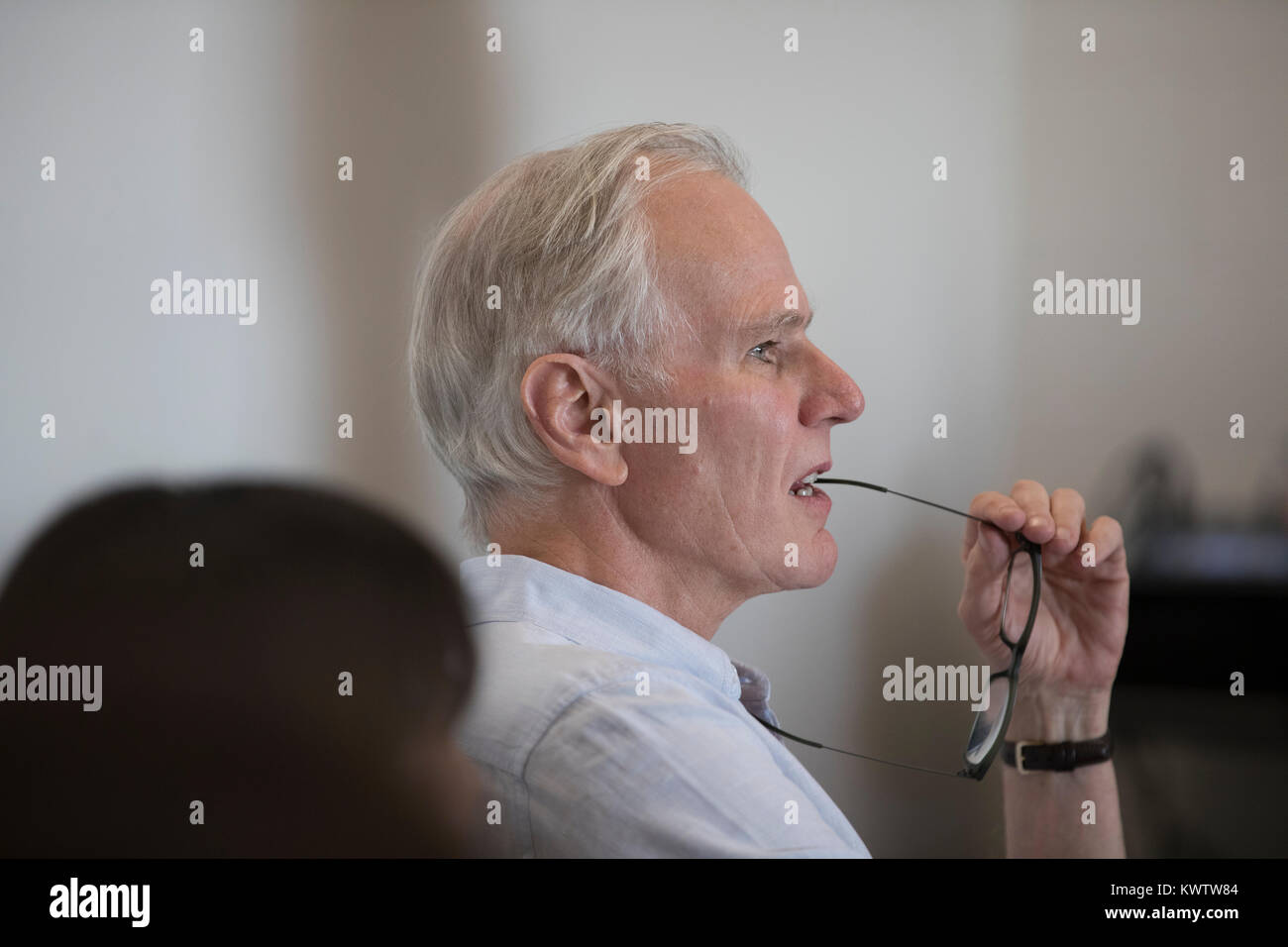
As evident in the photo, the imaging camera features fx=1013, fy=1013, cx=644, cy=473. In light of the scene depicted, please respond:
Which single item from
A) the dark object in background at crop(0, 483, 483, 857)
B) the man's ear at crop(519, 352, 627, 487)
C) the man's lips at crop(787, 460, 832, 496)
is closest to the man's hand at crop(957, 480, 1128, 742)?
the man's lips at crop(787, 460, 832, 496)

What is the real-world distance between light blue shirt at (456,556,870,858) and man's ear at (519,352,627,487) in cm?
11

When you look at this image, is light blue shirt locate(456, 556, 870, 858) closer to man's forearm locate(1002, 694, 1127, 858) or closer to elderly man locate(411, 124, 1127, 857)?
elderly man locate(411, 124, 1127, 857)

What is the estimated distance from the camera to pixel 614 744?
0.78m

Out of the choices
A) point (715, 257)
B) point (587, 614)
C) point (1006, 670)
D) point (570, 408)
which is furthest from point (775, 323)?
point (1006, 670)

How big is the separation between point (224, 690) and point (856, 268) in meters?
0.90

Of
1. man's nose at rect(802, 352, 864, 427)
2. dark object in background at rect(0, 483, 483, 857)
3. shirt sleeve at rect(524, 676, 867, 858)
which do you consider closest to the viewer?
shirt sleeve at rect(524, 676, 867, 858)

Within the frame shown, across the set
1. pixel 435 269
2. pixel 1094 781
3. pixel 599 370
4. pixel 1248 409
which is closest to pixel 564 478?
pixel 599 370

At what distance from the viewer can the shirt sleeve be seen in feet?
2.55

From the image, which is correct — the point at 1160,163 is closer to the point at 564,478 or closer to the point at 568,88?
the point at 568,88

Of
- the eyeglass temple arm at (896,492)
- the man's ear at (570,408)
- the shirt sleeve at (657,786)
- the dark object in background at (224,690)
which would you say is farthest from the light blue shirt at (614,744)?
the eyeglass temple arm at (896,492)

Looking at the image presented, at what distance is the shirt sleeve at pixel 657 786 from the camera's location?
78 centimetres
